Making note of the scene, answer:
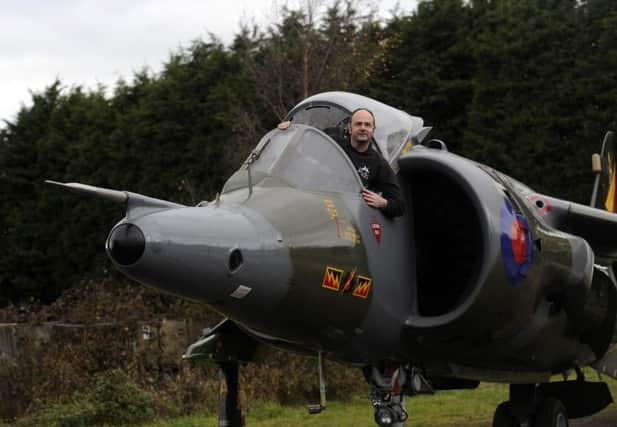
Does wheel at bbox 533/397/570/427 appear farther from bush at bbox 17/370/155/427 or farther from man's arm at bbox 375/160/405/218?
bush at bbox 17/370/155/427

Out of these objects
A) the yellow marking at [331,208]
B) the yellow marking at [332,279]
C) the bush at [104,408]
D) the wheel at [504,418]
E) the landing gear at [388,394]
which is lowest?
the bush at [104,408]

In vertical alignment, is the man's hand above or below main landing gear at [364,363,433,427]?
above

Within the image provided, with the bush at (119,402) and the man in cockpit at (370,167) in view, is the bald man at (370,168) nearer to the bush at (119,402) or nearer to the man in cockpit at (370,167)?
the man in cockpit at (370,167)

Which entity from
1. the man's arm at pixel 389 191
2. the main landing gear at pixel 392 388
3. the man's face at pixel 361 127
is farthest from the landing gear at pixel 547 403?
the man's face at pixel 361 127

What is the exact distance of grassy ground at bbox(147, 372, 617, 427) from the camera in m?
11.2

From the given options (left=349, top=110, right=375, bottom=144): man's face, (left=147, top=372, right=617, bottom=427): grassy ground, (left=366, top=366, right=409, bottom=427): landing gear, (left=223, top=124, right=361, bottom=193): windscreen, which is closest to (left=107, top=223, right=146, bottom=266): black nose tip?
(left=223, top=124, right=361, bottom=193): windscreen

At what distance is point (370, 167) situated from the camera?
608 cm

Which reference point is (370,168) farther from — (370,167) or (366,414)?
(366,414)

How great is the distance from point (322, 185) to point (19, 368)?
742 cm

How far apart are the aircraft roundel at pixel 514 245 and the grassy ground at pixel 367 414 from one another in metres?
4.96

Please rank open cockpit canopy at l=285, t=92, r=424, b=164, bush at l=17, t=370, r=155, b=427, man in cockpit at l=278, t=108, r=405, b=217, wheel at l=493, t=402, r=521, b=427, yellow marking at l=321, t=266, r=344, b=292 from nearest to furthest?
yellow marking at l=321, t=266, r=344, b=292, man in cockpit at l=278, t=108, r=405, b=217, open cockpit canopy at l=285, t=92, r=424, b=164, wheel at l=493, t=402, r=521, b=427, bush at l=17, t=370, r=155, b=427

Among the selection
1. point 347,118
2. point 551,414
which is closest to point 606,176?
point 551,414

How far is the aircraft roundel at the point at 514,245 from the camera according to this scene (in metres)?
5.99

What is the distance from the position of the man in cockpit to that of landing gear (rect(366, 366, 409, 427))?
→ 1106mm
